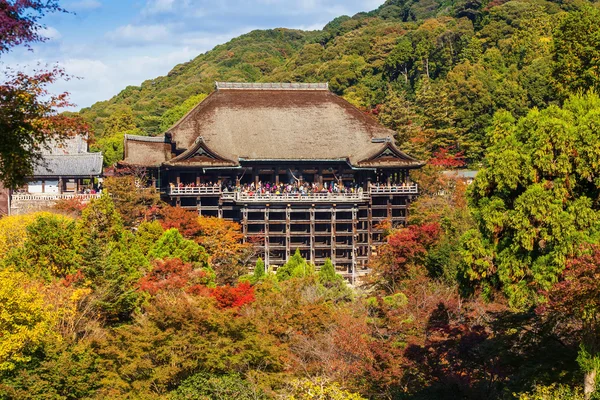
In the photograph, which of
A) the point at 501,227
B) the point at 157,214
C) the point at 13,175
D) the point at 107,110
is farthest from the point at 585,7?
the point at 107,110

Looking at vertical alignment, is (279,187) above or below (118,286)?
above

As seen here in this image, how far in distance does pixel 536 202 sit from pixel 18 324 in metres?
14.7

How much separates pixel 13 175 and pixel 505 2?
85.7 m

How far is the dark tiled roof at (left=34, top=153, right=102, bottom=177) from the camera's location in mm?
46125

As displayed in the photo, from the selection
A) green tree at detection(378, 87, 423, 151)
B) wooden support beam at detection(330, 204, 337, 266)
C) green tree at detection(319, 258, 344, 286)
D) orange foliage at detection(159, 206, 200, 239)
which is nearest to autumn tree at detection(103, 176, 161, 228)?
orange foliage at detection(159, 206, 200, 239)

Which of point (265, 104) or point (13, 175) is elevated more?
point (265, 104)

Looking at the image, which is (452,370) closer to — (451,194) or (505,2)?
(451,194)

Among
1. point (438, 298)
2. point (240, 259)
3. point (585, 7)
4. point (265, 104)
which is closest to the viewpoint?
point (438, 298)

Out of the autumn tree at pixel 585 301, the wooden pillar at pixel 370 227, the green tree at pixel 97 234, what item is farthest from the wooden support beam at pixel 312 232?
the autumn tree at pixel 585 301

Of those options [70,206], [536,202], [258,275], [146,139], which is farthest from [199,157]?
[536,202]

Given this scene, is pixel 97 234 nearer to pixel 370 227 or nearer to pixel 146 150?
pixel 146 150

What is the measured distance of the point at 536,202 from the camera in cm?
1566

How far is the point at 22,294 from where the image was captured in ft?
67.9

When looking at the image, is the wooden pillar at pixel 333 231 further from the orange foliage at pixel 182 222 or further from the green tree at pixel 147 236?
the green tree at pixel 147 236
